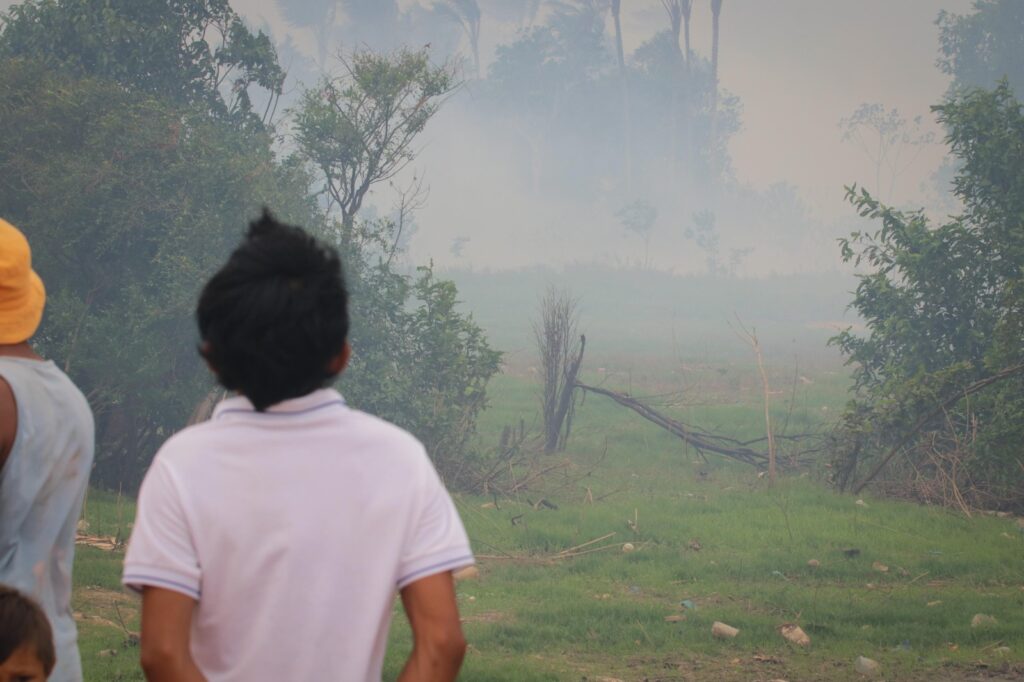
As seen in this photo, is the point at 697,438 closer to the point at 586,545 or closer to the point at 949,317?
the point at 949,317

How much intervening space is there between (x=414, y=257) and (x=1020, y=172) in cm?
3692

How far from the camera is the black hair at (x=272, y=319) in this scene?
168 cm

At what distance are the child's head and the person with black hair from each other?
581 millimetres

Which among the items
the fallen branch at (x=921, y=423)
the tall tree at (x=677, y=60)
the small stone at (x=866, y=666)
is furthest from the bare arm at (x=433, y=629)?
the tall tree at (x=677, y=60)

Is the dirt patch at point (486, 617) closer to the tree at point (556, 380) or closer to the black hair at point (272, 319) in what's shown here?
the black hair at point (272, 319)

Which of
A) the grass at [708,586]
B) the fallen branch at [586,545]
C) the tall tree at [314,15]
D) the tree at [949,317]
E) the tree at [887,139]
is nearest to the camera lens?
the grass at [708,586]

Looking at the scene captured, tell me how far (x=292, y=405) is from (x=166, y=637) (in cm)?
38

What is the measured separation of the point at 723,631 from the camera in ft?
20.9

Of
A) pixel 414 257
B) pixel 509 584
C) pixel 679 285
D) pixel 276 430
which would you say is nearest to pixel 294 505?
pixel 276 430

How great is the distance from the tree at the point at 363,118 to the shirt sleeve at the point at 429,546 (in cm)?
1091

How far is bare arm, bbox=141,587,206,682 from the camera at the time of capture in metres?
1.61

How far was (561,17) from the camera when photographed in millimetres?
49906

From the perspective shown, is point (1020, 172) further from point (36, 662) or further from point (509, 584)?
point (36, 662)

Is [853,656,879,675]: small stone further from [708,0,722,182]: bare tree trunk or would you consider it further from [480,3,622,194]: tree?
[480,3,622,194]: tree
